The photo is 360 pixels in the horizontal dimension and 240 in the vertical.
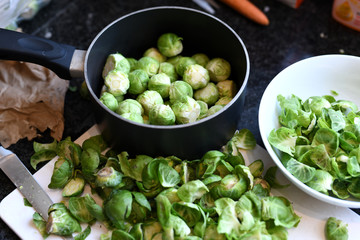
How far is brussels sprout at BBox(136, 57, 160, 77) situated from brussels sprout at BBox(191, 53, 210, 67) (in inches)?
4.8

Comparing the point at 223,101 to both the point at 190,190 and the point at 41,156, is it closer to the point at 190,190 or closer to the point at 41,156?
the point at 190,190

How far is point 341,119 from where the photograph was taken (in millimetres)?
1020

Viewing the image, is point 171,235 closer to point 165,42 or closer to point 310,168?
point 310,168

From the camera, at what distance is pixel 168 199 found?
0.95 meters

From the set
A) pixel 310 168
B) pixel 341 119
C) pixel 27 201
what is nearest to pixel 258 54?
pixel 341 119

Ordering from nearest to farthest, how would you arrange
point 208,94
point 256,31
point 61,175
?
point 61,175, point 208,94, point 256,31

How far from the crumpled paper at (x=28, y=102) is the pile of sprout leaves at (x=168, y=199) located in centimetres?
20

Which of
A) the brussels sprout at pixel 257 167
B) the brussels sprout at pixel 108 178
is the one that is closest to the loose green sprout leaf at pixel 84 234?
the brussels sprout at pixel 108 178

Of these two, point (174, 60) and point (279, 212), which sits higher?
point (174, 60)

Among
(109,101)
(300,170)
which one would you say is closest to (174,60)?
(109,101)

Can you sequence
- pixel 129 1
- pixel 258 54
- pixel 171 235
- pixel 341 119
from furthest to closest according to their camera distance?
pixel 129 1 → pixel 258 54 → pixel 341 119 → pixel 171 235

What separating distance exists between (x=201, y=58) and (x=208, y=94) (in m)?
0.14

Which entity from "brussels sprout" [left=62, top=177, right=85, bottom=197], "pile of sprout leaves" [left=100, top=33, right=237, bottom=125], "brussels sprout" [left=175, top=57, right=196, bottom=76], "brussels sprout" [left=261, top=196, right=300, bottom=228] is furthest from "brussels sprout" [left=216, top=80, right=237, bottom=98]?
"brussels sprout" [left=62, top=177, right=85, bottom=197]

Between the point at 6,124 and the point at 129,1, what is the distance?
67 centimetres
